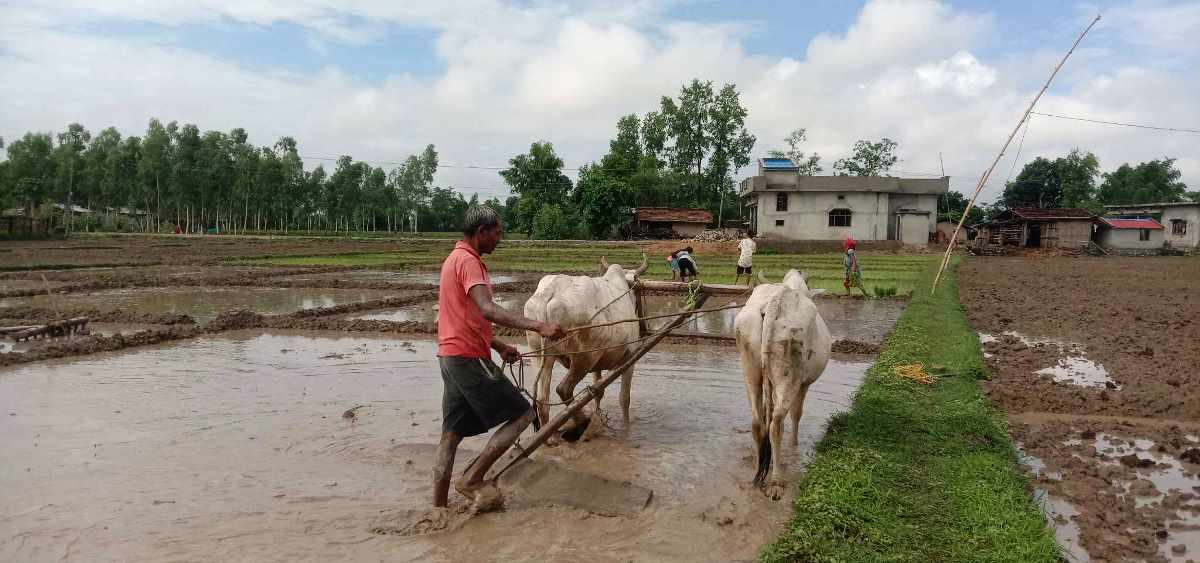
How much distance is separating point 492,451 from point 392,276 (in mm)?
23381

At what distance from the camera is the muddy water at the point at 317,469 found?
4.88 m

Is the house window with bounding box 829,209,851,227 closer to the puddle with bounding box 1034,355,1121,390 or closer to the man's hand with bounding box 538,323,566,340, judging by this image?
the puddle with bounding box 1034,355,1121,390

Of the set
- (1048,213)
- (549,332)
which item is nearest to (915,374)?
(549,332)

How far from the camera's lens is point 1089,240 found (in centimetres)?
4916

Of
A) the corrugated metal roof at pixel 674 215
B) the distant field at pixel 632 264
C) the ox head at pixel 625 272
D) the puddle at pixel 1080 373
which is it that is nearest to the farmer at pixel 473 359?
the ox head at pixel 625 272

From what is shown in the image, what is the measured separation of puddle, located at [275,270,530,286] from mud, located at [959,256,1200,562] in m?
15.0

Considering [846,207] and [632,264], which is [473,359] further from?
[846,207]

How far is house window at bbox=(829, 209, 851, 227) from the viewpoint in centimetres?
4966

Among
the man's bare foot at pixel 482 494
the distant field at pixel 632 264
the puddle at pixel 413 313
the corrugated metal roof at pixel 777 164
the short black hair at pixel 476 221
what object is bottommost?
the man's bare foot at pixel 482 494

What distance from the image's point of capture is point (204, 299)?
1983 centimetres

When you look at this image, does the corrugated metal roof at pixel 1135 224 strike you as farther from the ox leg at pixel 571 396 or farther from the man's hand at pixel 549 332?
the man's hand at pixel 549 332

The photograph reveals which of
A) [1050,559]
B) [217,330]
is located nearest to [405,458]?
[1050,559]

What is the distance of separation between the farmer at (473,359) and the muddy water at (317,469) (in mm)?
501

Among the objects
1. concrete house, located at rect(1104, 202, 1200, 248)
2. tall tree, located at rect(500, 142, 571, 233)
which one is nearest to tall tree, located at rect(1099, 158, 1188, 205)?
concrete house, located at rect(1104, 202, 1200, 248)
